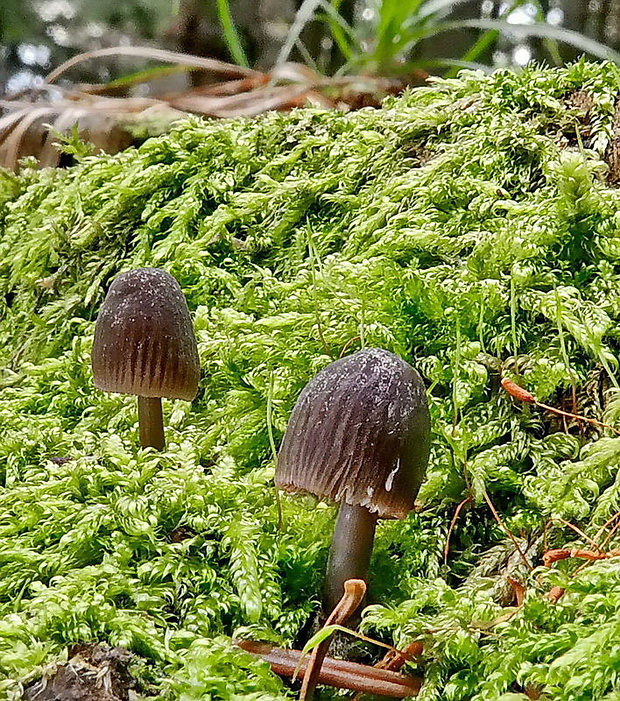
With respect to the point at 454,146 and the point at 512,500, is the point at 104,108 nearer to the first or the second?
the point at 454,146

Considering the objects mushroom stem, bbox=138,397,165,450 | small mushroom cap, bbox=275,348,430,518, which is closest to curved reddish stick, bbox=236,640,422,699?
small mushroom cap, bbox=275,348,430,518

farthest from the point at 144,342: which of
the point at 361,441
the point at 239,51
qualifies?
the point at 239,51

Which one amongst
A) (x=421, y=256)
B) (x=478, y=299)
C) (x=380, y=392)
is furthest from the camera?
(x=421, y=256)

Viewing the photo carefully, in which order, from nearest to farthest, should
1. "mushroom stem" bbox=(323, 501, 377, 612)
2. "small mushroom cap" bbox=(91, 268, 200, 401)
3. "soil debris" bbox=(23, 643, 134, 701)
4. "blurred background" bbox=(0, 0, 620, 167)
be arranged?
"soil debris" bbox=(23, 643, 134, 701), "mushroom stem" bbox=(323, 501, 377, 612), "small mushroom cap" bbox=(91, 268, 200, 401), "blurred background" bbox=(0, 0, 620, 167)

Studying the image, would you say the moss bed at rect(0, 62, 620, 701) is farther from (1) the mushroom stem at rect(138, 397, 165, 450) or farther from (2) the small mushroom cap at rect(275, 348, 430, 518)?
(2) the small mushroom cap at rect(275, 348, 430, 518)

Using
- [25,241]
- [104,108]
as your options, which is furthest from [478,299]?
[104,108]

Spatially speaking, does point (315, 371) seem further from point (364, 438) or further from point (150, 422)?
point (364, 438)
